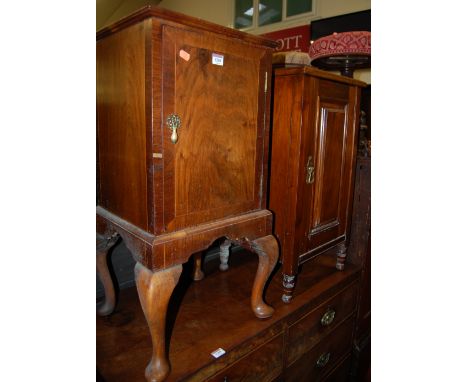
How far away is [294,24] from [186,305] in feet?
15.3

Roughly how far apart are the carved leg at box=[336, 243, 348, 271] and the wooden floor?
33 millimetres

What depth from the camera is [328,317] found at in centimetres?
158

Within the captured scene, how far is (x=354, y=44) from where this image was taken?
152 cm

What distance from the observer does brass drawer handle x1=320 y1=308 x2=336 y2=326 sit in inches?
61.1

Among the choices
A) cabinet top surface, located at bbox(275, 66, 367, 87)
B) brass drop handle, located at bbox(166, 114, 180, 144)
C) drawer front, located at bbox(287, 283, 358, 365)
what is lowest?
drawer front, located at bbox(287, 283, 358, 365)

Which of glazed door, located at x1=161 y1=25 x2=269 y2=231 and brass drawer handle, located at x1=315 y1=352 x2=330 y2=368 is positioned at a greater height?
glazed door, located at x1=161 y1=25 x2=269 y2=231

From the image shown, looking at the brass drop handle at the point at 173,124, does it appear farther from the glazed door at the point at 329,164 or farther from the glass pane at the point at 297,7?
the glass pane at the point at 297,7

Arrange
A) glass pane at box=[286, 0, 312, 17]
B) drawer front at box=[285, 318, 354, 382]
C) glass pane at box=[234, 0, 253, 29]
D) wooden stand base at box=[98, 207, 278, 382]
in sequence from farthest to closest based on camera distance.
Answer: glass pane at box=[234, 0, 253, 29]
glass pane at box=[286, 0, 312, 17]
drawer front at box=[285, 318, 354, 382]
wooden stand base at box=[98, 207, 278, 382]

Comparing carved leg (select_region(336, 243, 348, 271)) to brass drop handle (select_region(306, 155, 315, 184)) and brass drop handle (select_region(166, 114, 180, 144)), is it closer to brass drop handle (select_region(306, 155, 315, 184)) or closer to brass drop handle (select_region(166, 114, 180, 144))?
brass drop handle (select_region(306, 155, 315, 184))

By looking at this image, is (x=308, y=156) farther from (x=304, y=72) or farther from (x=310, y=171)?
(x=304, y=72)

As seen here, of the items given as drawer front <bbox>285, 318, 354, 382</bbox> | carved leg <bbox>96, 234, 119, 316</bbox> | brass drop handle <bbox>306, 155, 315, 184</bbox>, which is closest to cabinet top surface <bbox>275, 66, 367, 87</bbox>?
brass drop handle <bbox>306, 155, 315, 184</bbox>

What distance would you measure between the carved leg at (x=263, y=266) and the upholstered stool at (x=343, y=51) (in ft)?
3.00

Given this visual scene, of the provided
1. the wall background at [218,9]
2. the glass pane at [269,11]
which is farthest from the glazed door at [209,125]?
the glass pane at [269,11]

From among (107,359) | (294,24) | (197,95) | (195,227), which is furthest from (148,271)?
(294,24)
